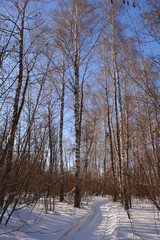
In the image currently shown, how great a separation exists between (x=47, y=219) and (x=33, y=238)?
125 cm

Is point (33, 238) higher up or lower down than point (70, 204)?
higher up

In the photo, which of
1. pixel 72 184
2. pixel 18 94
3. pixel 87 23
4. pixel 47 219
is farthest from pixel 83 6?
pixel 72 184

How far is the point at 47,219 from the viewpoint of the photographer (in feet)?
11.9

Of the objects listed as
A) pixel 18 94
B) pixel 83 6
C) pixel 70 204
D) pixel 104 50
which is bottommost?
Answer: pixel 70 204

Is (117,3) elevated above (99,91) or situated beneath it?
elevated above

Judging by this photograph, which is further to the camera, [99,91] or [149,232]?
[99,91]

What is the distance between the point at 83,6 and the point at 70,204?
8239 mm

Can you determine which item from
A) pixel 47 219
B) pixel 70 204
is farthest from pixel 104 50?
pixel 47 219

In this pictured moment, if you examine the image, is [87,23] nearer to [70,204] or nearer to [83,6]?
[83,6]

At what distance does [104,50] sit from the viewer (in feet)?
37.6

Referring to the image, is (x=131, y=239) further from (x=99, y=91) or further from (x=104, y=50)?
(x=99, y=91)

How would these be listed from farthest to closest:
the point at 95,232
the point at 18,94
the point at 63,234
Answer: the point at 18,94, the point at 95,232, the point at 63,234

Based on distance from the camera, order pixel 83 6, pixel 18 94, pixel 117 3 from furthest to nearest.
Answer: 1. pixel 117 3
2. pixel 83 6
3. pixel 18 94

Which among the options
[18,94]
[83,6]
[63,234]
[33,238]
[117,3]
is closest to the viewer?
[33,238]
